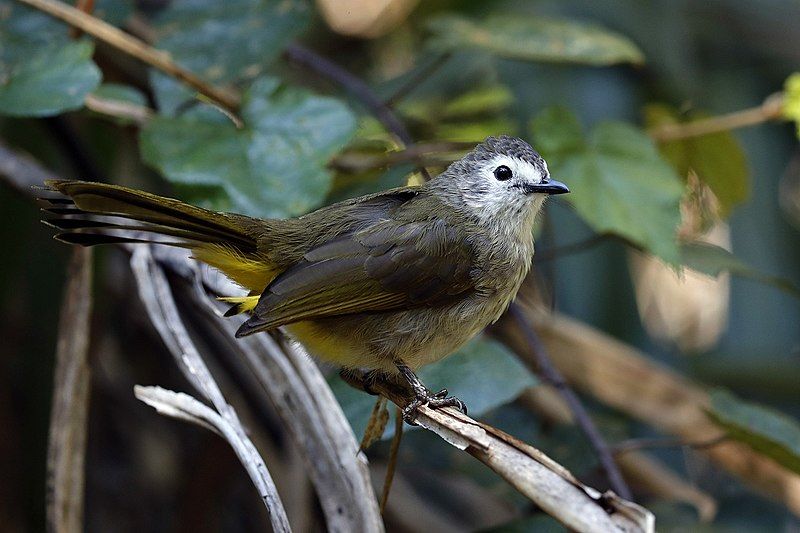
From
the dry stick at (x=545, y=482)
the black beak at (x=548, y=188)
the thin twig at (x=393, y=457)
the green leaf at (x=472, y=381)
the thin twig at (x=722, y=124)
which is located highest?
the thin twig at (x=722, y=124)

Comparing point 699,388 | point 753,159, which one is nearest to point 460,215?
point 699,388

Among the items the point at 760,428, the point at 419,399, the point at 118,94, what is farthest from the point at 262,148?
the point at 760,428

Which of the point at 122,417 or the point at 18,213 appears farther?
the point at 122,417

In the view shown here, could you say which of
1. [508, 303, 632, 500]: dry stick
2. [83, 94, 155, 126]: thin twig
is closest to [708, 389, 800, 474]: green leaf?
[508, 303, 632, 500]: dry stick

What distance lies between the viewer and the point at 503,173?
231 cm

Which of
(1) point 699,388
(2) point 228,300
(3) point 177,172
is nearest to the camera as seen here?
(2) point 228,300

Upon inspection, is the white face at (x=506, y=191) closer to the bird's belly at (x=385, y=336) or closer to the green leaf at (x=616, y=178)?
the green leaf at (x=616, y=178)

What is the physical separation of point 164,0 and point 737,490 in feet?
7.72

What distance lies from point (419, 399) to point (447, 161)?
38.5 inches

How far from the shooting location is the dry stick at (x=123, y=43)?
7.50 ft

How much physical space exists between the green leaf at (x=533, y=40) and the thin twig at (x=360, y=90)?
28 cm

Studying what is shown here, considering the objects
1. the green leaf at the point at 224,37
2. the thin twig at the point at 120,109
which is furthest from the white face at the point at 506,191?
the thin twig at the point at 120,109

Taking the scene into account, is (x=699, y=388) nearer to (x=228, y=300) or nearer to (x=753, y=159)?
(x=753, y=159)

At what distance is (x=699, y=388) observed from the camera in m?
3.19
